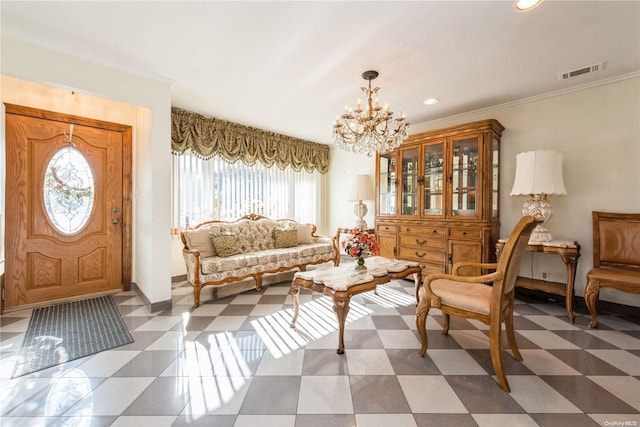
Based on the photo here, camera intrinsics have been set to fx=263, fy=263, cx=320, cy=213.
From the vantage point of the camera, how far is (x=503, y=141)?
3590 millimetres

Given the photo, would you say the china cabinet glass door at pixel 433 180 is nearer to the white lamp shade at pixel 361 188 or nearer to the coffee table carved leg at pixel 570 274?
the white lamp shade at pixel 361 188

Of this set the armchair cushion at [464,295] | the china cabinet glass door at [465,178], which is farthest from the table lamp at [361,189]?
the armchair cushion at [464,295]

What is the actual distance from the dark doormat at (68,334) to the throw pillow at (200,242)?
105cm

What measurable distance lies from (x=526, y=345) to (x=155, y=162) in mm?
3960

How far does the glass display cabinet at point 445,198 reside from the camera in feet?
10.9

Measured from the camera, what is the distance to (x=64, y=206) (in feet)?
10.4

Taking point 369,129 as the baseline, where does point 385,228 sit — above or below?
below

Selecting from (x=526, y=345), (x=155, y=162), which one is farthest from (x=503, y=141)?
(x=155, y=162)

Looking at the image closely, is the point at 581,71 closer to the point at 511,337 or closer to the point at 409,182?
the point at 409,182

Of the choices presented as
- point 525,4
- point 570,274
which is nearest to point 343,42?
point 525,4

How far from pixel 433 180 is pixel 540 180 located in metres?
1.22

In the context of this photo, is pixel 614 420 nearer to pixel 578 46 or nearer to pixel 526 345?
pixel 526 345

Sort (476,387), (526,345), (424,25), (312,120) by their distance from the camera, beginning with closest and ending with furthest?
(476,387), (424,25), (526,345), (312,120)

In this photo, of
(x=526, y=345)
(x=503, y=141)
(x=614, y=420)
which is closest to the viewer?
(x=614, y=420)
